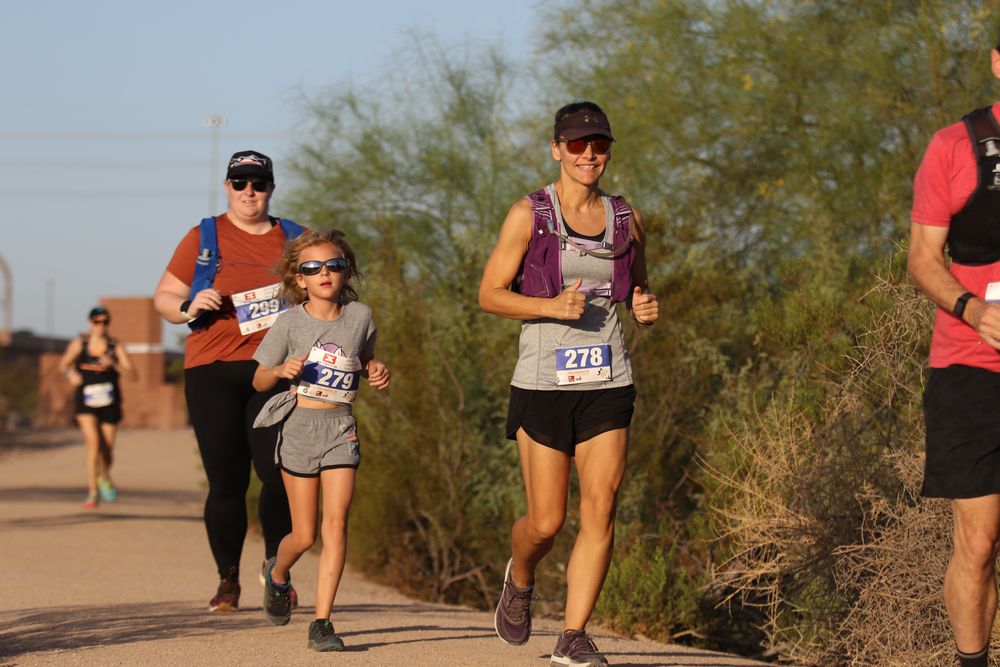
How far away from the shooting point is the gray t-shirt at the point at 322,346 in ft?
22.6

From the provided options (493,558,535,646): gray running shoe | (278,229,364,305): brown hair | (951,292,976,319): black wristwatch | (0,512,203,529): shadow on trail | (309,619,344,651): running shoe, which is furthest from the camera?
(0,512,203,529): shadow on trail

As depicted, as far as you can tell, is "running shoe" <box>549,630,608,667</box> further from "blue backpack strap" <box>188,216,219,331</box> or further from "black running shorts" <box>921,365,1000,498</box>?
"blue backpack strap" <box>188,216,219,331</box>

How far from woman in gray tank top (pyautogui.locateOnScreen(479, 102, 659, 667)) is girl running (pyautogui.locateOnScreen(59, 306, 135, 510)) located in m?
10.6

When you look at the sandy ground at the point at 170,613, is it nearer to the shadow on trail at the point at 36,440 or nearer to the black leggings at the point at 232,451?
the black leggings at the point at 232,451

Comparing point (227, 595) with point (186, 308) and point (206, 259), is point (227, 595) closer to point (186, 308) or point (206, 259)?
point (186, 308)

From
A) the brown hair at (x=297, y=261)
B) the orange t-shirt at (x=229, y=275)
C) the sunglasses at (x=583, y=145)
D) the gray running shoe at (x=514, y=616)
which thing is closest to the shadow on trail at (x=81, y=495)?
the orange t-shirt at (x=229, y=275)

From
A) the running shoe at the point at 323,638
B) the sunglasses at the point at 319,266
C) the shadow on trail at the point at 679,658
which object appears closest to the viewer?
the running shoe at the point at 323,638

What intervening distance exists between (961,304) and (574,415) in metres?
1.75

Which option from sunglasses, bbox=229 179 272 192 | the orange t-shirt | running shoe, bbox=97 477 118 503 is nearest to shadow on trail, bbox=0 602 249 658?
the orange t-shirt

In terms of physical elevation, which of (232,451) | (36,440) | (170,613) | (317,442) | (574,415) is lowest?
(36,440)

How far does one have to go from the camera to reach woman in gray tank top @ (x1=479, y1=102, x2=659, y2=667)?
600 centimetres

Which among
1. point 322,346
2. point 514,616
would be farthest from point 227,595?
point 514,616

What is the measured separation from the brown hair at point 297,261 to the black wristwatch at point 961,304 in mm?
3104

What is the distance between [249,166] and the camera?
7.77m
